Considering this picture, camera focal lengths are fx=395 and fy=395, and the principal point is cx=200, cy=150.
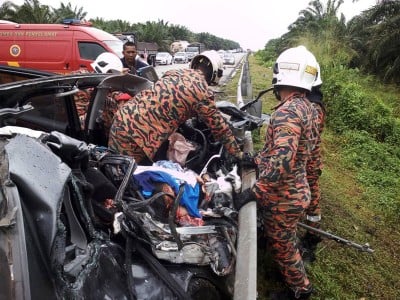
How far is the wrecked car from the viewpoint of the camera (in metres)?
1.37

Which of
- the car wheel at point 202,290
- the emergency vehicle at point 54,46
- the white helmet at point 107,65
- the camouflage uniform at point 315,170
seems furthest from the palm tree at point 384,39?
the car wheel at point 202,290

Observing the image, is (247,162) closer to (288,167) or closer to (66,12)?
(288,167)

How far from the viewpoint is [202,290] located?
81.1 inches

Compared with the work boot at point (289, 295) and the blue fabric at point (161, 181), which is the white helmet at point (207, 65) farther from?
the work boot at point (289, 295)

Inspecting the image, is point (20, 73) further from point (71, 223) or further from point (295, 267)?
point (295, 267)

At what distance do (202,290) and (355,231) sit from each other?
3054mm

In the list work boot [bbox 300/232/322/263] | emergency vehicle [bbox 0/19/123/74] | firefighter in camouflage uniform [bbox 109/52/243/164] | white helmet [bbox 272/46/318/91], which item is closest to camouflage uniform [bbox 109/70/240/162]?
firefighter in camouflage uniform [bbox 109/52/243/164]

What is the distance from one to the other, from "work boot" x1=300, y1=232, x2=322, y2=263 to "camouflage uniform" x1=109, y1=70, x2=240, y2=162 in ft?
5.73

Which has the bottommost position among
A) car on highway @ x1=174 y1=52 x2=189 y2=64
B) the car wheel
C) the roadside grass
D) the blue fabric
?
car on highway @ x1=174 y1=52 x2=189 y2=64

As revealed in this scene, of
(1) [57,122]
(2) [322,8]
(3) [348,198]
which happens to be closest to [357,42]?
(2) [322,8]

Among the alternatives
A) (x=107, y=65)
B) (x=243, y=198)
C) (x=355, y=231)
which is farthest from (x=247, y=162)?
(x=107, y=65)

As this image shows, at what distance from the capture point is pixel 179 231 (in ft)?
6.97

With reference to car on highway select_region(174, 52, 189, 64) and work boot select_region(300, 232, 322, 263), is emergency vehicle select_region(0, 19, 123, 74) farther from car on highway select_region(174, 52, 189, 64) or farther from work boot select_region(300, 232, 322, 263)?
car on highway select_region(174, 52, 189, 64)

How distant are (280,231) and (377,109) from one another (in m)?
8.32
